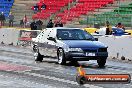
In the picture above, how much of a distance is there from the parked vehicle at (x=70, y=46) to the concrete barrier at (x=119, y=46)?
3.92 metres

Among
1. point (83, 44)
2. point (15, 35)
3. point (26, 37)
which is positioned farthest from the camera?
point (15, 35)

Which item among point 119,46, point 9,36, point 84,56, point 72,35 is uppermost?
Answer: point 72,35

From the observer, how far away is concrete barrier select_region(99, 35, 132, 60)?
24625mm

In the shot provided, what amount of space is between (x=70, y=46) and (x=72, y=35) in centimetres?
136

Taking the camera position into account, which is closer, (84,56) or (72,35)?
(84,56)

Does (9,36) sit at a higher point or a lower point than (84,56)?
lower

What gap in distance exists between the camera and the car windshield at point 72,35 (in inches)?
822

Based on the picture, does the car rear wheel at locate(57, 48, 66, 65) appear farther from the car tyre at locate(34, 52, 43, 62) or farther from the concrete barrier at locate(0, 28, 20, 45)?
the concrete barrier at locate(0, 28, 20, 45)

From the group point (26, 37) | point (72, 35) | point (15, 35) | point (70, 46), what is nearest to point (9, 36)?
point (15, 35)

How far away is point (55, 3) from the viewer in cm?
5838

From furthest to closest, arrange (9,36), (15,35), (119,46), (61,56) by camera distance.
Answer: (9,36)
(15,35)
(119,46)
(61,56)

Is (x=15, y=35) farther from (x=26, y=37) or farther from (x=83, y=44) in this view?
(x=83, y=44)

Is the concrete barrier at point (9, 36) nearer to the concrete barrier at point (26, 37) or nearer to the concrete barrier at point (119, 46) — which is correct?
the concrete barrier at point (26, 37)

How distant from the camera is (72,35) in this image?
2098cm
